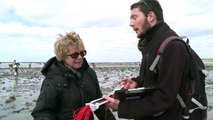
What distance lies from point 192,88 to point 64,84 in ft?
5.64

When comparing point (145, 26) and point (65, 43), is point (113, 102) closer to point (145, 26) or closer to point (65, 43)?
point (145, 26)

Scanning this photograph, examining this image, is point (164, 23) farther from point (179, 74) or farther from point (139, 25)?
point (179, 74)

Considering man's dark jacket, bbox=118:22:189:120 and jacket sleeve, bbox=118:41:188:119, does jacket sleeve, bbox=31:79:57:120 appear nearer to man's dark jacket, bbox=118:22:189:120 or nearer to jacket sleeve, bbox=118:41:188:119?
man's dark jacket, bbox=118:22:189:120

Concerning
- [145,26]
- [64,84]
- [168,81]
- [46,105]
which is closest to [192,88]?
[168,81]

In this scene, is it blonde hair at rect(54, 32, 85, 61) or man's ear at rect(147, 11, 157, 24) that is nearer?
man's ear at rect(147, 11, 157, 24)

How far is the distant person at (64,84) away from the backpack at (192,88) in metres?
1.28

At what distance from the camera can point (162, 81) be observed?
326cm

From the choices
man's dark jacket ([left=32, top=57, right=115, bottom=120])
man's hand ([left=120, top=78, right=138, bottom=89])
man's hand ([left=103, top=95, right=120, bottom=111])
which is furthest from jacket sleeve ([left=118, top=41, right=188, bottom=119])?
man's dark jacket ([left=32, top=57, right=115, bottom=120])

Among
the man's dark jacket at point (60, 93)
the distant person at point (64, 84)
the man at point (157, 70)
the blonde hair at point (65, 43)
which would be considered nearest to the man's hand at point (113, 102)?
the man at point (157, 70)

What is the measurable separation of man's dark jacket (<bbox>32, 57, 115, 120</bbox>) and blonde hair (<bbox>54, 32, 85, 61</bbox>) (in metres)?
0.13

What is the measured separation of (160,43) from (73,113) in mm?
1619

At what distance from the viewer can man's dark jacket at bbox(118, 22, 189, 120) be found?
323 cm

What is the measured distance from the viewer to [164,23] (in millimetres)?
3588

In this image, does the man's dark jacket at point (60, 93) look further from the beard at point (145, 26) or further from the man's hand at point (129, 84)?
the beard at point (145, 26)
